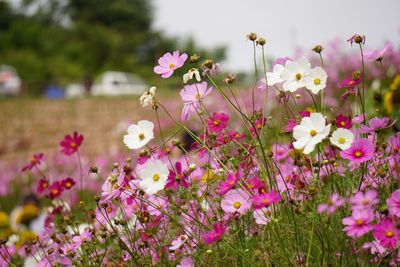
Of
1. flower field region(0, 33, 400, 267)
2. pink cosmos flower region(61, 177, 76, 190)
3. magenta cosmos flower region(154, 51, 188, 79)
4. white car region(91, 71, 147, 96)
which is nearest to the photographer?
flower field region(0, 33, 400, 267)

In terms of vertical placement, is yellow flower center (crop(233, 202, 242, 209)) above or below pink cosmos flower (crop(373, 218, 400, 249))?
above

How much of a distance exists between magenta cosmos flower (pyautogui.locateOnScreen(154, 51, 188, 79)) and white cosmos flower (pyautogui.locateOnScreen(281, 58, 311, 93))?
336 millimetres

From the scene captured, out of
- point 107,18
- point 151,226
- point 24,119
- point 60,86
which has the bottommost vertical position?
point 151,226

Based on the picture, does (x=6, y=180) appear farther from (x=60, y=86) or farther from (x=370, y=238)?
(x=60, y=86)

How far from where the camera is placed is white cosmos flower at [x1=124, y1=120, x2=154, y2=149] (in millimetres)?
1500

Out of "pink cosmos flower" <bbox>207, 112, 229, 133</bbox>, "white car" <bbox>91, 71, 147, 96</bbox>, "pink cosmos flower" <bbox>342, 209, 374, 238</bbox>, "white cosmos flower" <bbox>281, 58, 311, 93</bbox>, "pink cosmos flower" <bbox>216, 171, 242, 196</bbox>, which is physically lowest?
"pink cosmos flower" <bbox>342, 209, 374, 238</bbox>

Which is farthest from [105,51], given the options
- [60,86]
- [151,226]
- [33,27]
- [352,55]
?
[151,226]

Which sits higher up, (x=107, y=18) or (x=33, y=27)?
(x=107, y=18)

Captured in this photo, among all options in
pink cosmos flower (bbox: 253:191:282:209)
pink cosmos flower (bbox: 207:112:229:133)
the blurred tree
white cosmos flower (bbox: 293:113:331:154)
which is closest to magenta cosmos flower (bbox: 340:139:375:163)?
white cosmos flower (bbox: 293:113:331:154)

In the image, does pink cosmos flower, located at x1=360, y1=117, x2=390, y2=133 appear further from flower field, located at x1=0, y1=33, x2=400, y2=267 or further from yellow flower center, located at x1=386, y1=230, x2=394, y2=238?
yellow flower center, located at x1=386, y1=230, x2=394, y2=238

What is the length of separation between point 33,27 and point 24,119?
21315 mm

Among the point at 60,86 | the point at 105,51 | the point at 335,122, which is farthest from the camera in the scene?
the point at 105,51

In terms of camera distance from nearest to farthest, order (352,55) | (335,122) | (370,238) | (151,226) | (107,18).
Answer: (370,238), (335,122), (151,226), (352,55), (107,18)

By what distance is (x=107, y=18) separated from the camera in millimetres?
41938
